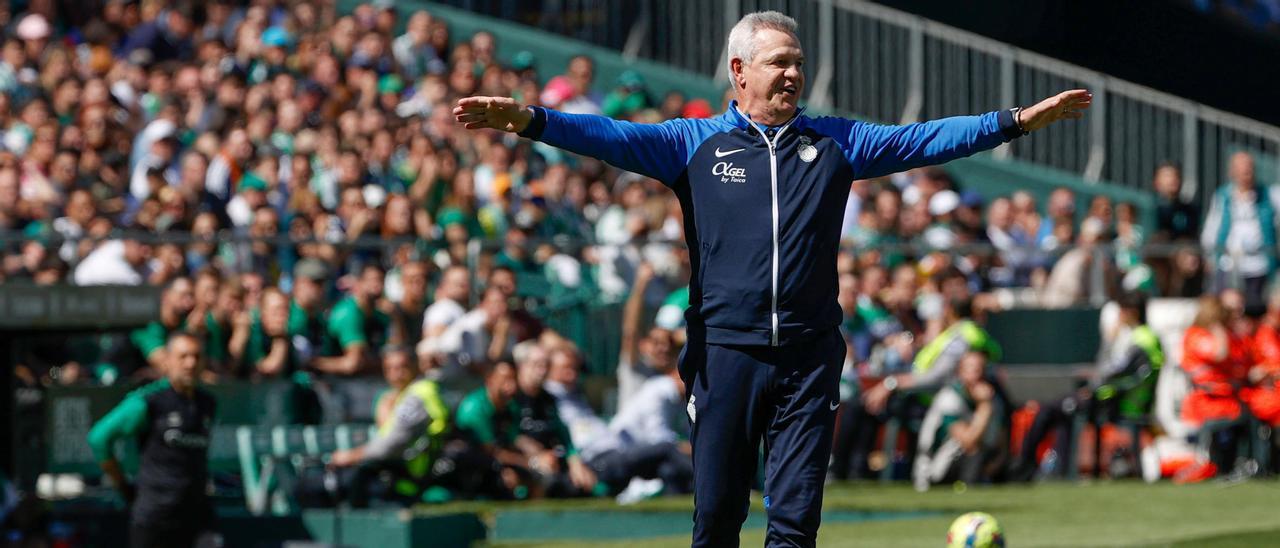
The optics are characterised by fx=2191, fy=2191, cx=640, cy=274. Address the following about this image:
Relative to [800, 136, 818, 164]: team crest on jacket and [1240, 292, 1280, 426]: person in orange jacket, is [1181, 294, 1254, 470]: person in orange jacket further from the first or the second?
[800, 136, 818, 164]: team crest on jacket

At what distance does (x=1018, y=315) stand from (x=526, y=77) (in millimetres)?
6222

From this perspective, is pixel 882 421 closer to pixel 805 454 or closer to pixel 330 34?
pixel 330 34

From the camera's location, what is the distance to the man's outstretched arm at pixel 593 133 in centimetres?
706

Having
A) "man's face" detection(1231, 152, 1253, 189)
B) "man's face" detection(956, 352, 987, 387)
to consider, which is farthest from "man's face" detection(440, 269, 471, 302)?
"man's face" detection(1231, 152, 1253, 189)

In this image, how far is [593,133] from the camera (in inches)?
287

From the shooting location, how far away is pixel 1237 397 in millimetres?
A: 17656

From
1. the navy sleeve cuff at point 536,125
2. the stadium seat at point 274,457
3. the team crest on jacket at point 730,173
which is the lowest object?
the stadium seat at point 274,457

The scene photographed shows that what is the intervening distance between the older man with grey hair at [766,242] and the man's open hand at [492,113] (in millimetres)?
104

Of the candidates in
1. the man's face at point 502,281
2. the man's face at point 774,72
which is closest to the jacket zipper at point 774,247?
the man's face at point 774,72

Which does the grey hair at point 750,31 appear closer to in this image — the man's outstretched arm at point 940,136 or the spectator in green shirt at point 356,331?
the man's outstretched arm at point 940,136

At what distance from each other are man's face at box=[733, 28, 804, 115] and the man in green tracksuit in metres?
5.93

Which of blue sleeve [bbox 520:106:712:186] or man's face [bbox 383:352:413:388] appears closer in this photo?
blue sleeve [bbox 520:106:712:186]

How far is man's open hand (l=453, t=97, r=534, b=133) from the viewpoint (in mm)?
7020

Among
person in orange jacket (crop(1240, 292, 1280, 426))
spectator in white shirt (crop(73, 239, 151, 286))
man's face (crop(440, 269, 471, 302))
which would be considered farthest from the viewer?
person in orange jacket (crop(1240, 292, 1280, 426))
